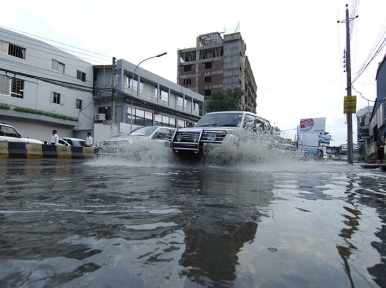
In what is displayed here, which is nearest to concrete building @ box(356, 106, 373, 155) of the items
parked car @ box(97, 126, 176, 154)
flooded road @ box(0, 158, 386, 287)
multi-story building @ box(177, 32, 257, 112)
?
multi-story building @ box(177, 32, 257, 112)

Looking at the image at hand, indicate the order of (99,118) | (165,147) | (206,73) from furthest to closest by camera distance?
1. (206,73)
2. (99,118)
3. (165,147)

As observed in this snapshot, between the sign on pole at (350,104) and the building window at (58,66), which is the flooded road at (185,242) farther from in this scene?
the building window at (58,66)

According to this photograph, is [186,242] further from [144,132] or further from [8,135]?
[8,135]

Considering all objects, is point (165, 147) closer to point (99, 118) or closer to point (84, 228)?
point (84, 228)

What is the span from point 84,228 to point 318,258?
4.13 ft

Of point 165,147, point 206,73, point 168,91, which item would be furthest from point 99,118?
point 206,73

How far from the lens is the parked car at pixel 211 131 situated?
6.72 metres

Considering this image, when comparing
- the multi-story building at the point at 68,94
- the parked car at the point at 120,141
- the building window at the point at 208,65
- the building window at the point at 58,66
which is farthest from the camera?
the building window at the point at 208,65

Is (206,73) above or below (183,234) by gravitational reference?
above

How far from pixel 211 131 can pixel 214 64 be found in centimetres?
4575

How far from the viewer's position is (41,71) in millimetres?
21766

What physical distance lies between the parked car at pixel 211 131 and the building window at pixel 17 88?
18832 mm

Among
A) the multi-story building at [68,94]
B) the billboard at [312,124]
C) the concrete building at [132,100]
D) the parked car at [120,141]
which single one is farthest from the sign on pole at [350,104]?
the billboard at [312,124]

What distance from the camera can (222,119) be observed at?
7633mm
